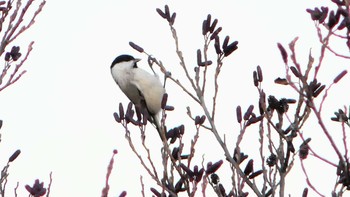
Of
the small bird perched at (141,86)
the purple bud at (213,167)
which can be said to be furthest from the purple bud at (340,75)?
the small bird perched at (141,86)

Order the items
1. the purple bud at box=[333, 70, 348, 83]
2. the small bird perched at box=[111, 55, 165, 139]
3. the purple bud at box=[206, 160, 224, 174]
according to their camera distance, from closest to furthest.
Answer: the purple bud at box=[333, 70, 348, 83]
the purple bud at box=[206, 160, 224, 174]
the small bird perched at box=[111, 55, 165, 139]

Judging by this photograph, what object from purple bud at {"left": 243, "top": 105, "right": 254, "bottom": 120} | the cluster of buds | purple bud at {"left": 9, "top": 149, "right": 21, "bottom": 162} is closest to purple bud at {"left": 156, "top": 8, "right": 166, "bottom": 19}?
the cluster of buds

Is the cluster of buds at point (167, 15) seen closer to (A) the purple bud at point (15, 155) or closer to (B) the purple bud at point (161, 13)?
(B) the purple bud at point (161, 13)

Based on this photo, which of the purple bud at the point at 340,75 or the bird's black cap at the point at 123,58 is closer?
the purple bud at the point at 340,75

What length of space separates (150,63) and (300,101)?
1746mm

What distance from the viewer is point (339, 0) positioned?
2.88 metres

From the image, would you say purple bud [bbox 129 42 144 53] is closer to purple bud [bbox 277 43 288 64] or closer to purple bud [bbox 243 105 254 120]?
purple bud [bbox 243 105 254 120]

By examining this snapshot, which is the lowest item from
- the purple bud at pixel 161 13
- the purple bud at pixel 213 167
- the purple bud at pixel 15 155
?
the purple bud at pixel 213 167

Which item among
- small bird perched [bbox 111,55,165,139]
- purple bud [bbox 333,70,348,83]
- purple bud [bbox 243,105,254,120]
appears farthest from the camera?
small bird perched [bbox 111,55,165,139]

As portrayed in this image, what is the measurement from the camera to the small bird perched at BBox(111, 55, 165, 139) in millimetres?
6094

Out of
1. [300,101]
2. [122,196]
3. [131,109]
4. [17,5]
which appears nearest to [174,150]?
[131,109]

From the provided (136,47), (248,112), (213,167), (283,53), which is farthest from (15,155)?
(283,53)

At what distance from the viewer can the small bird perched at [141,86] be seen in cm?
609

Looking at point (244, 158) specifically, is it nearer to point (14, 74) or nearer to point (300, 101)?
point (300, 101)
